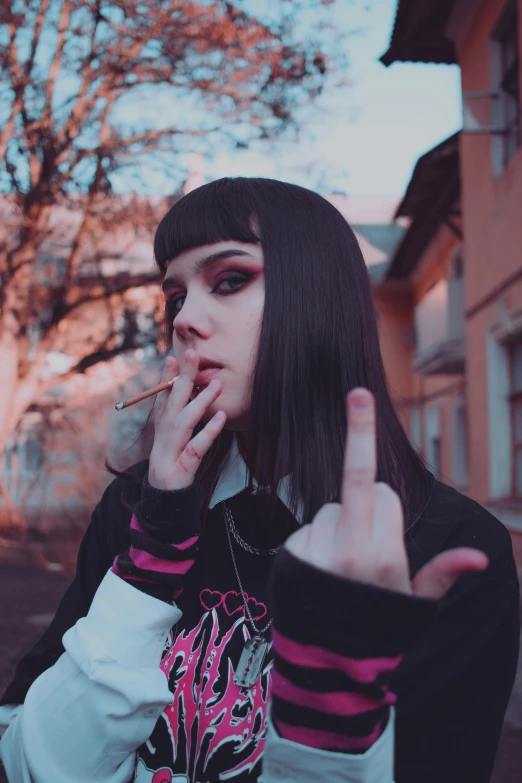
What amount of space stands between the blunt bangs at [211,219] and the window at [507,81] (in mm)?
6351

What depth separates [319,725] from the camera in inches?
30.3

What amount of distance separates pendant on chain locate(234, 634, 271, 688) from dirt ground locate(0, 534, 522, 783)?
3.48ft

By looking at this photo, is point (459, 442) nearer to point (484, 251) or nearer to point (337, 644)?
point (484, 251)

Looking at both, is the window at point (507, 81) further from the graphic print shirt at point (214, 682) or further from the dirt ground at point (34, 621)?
the graphic print shirt at point (214, 682)

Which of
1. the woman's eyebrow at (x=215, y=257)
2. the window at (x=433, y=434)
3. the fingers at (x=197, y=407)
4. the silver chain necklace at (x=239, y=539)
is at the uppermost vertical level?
the woman's eyebrow at (x=215, y=257)

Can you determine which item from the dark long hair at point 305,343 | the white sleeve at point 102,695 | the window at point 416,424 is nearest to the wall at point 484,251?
the dark long hair at point 305,343

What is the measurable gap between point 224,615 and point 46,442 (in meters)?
10.6

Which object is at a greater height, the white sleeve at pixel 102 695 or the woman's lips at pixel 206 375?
the woman's lips at pixel 206 375

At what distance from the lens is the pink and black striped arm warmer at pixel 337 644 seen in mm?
736

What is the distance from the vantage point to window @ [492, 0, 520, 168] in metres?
6.91

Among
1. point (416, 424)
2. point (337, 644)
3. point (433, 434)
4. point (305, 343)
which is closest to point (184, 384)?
point (305, 343)

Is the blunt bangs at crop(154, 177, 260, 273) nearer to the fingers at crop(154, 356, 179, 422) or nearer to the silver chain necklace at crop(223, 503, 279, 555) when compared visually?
the fingers at crop(154, 356, 179, 422)

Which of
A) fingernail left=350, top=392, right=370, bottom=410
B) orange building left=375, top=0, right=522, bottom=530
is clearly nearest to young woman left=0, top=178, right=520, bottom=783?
fingernail left=350, top=392, right=370, bottom=410

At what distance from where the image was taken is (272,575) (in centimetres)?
78
